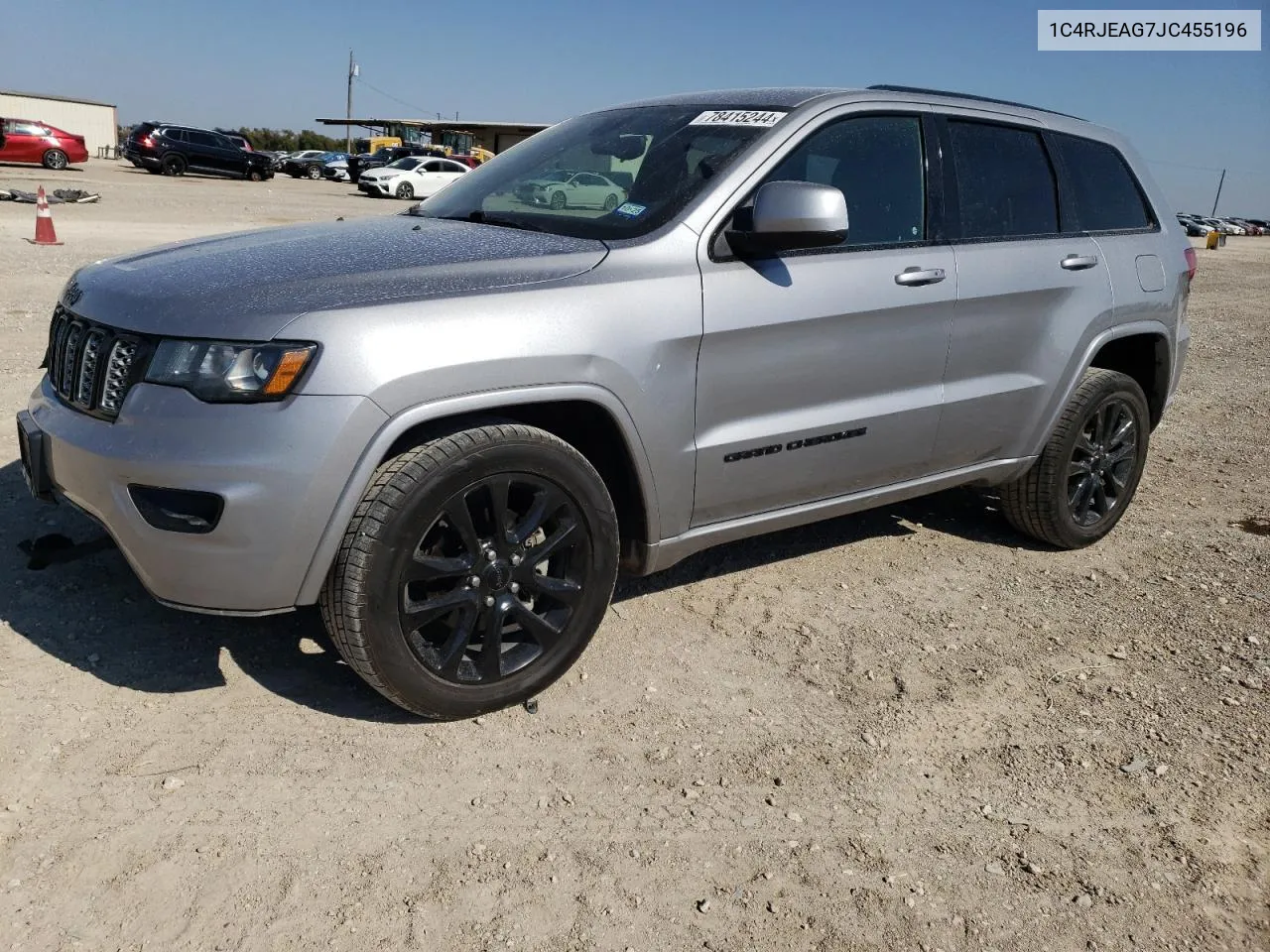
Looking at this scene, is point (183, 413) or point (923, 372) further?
point (923, 372)

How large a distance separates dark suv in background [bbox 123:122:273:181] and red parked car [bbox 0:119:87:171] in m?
3.38

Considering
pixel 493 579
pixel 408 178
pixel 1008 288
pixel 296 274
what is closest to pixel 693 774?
pixel 493 579

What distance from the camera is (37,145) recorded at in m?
28.9

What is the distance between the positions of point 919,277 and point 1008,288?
1.72 feet

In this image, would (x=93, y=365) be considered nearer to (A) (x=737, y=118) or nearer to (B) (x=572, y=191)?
(B) (x=572, y=191)

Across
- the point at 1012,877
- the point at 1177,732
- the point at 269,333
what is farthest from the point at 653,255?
the point at 1177,732

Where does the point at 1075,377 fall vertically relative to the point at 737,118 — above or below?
below

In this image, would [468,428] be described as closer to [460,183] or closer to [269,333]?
[269,333]

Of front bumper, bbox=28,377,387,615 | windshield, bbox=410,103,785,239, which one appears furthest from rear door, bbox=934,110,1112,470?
front bumper, bbox=28,377,387,615

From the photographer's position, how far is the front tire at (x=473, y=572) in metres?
2.81

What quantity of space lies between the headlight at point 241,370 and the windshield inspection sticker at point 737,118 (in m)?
1.73

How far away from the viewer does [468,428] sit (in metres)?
2.95

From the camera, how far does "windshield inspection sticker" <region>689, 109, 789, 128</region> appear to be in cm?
359

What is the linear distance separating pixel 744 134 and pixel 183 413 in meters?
1.97
